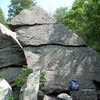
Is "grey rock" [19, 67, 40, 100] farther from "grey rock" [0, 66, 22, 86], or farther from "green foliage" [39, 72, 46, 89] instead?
"grey rock" [0, 66, 22, 86]

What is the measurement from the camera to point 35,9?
11.8 metres

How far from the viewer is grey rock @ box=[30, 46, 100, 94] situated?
9367 millimetres

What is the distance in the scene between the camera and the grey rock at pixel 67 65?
9.37 metres

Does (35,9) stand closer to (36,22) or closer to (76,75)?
(36,22)

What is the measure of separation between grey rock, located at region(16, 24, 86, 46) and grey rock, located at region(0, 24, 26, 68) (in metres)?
0.37

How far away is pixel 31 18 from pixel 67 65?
299 centimetres

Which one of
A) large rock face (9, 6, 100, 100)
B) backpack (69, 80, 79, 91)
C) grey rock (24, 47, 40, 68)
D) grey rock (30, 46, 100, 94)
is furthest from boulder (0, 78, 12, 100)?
backpack (69, 80, 79, 91)

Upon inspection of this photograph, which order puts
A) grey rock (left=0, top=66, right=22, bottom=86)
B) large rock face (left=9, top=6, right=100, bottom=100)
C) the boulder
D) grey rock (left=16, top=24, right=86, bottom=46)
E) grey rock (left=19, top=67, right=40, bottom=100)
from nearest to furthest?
grey rock (left=19, top=67, right=40, bottom=100) → the boulder → large rock face (left=9, top=6, right=100, bottom=100) → grey rock (left=0, top=66, right=22, bottom=86) → grey rock (left=16, top=24, right=86, bottom=46)

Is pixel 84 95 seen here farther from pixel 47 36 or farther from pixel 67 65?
pixel 47 36

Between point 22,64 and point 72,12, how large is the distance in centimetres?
771

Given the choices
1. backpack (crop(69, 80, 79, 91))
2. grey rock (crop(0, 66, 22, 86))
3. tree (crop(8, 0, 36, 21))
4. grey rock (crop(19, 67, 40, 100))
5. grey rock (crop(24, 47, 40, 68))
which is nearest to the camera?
grey rock (crop(19, 67, 40, 100))

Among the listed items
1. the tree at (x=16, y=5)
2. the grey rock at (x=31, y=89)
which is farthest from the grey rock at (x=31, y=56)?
the tree at (x=16, y=5)

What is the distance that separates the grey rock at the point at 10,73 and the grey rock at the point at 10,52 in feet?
0.58

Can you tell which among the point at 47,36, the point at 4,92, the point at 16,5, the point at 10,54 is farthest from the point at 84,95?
the point at 16,5
